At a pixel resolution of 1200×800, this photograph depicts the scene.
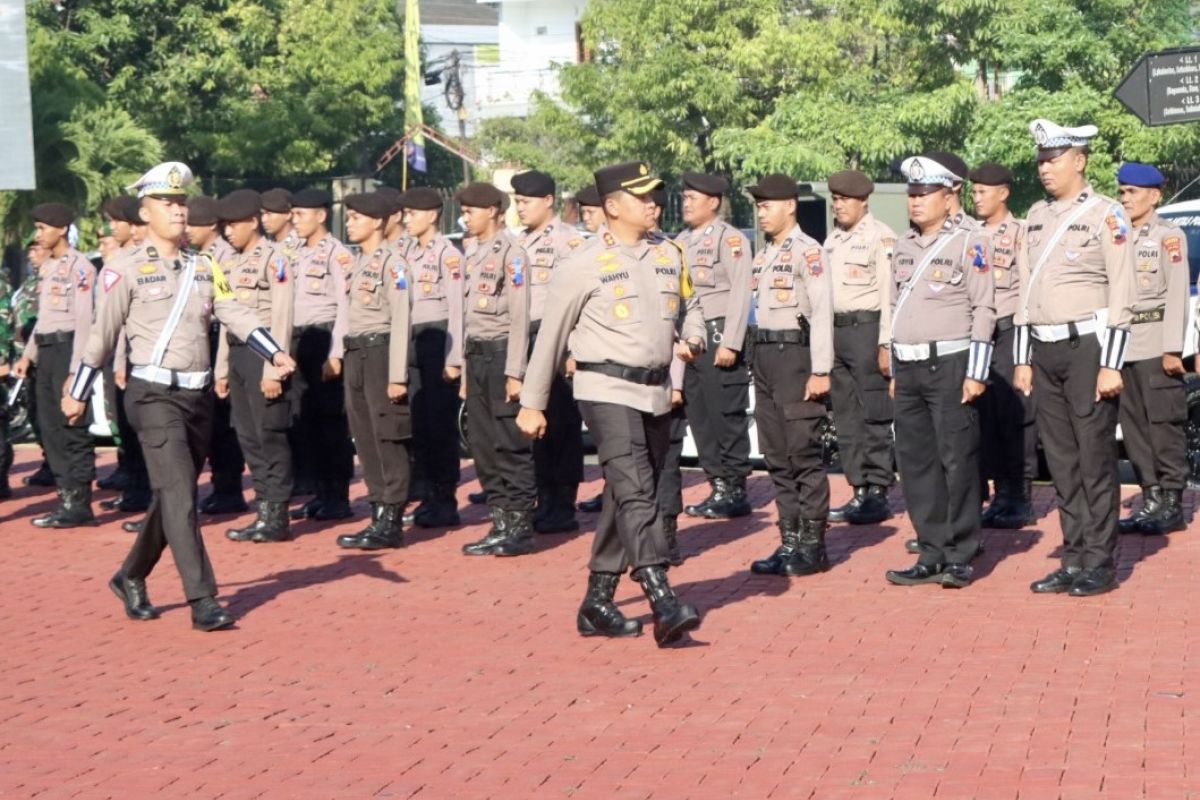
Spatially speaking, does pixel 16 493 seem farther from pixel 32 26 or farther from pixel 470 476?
pixel 32 26

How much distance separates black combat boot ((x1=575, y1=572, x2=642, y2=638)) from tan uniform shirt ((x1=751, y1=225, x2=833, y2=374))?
1.97 meters

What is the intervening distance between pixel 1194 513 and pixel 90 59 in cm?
2872

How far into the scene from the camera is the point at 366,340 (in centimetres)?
1216

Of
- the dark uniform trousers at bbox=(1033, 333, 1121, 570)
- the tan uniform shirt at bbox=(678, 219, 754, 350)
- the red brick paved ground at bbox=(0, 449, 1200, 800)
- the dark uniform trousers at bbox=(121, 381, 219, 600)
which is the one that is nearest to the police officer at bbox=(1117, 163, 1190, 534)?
the red brick paved ground at bbox=(0, 449, 1200, 800)

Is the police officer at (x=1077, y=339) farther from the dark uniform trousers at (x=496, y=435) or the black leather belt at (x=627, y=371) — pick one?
the dark uniform trousers at (x=496, y=435)

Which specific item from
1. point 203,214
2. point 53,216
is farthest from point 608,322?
point 53,216

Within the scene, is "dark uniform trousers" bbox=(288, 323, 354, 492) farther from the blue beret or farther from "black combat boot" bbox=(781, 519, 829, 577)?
the blue beret

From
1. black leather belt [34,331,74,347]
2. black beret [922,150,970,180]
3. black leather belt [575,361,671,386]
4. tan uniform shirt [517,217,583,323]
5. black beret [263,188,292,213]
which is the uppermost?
black beret [922,150,970,180]

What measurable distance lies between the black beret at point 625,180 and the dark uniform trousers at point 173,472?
7.90 feet

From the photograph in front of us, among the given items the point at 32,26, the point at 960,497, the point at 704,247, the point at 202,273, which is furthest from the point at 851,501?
the point at 32,26

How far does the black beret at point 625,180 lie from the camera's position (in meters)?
8.93

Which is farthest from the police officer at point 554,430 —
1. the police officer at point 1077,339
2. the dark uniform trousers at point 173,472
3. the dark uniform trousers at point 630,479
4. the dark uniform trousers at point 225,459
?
the police officer at point 1077,339

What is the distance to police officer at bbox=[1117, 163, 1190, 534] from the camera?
37.7 ft

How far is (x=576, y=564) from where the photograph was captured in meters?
11.3
